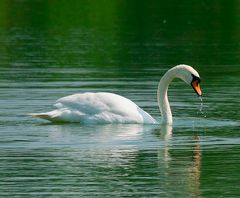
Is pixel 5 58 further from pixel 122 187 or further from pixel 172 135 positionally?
pixel 122 187

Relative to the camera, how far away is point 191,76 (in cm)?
1775

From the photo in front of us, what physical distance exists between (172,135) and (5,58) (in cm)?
1195

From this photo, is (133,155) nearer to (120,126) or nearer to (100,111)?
(120,126)

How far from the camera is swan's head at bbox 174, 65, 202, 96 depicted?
696 inches

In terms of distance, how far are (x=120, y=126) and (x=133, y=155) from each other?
9.18 ft

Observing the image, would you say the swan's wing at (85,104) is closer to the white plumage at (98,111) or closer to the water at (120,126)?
the white plumage at (98,111)

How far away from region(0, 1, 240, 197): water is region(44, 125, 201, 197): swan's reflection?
0.04 feet

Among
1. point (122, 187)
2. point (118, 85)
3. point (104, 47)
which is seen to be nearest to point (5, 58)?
point (104, 47)

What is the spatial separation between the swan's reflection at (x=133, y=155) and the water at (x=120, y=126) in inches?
0.5

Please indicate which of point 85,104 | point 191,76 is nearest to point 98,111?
point 85,104

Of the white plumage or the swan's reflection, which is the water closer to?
the swan's reflection

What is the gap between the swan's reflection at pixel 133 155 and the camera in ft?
41.2

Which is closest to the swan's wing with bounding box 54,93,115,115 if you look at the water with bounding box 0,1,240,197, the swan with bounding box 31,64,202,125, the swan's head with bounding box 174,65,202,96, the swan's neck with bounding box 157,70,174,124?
the swan with bounding box 31,64,202,125

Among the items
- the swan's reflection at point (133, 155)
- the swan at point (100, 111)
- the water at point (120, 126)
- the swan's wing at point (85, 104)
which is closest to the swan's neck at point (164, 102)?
the swan at point (100, 111)
